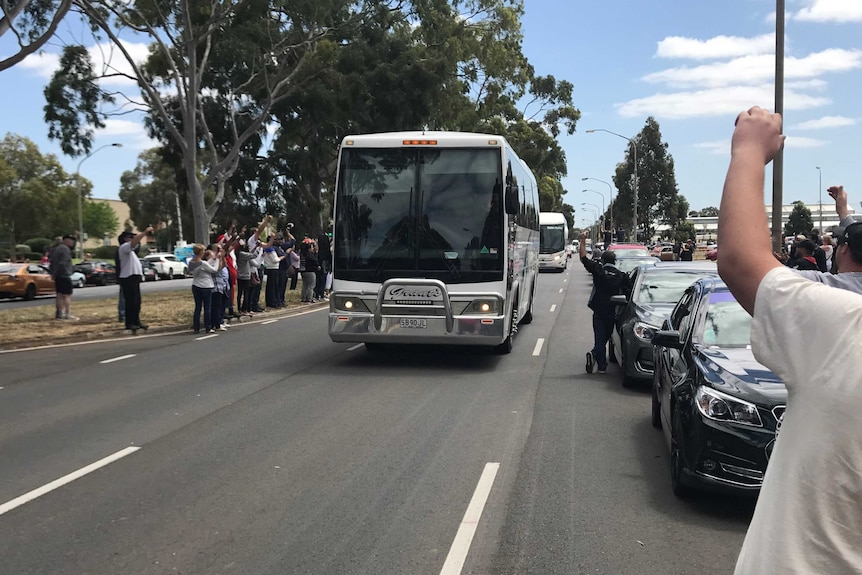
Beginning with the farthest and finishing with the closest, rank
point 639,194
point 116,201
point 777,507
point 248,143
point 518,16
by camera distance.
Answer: point 116,201
point 639,194
point 518,16
point 248,143
point 777,507

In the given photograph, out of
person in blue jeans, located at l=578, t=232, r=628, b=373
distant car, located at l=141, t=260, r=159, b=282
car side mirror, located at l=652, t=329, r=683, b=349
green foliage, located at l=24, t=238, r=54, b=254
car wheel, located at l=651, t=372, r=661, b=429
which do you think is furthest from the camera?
green foliage, located at l=24, t=238, r=54, b=254

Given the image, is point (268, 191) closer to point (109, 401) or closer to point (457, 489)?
point (109, 401)

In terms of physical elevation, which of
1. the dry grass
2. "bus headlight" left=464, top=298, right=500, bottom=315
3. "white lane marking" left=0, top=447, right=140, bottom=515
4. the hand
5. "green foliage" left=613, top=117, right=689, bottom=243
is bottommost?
"white lane marking" left=0, top=447, right=140, bottom=515

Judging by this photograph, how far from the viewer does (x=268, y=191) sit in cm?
3919

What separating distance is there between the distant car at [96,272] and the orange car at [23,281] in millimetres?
12173

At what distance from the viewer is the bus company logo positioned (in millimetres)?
11172

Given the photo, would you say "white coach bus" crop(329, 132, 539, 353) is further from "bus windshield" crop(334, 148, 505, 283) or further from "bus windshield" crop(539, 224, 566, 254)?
"bus windshield" crop(539, 224, 566, 254)

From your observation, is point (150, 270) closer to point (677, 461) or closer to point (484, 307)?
point (484, 307)

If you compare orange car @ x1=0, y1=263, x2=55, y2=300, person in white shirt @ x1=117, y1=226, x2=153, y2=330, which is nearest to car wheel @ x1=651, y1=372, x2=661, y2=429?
person in white shirt @ x1=117, y1=226, x2=153, y2=330

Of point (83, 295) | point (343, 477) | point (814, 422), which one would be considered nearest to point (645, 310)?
point (343, 477)

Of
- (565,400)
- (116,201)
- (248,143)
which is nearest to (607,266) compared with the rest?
(565,400)

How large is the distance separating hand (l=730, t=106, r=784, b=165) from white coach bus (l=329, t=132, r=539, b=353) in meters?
9.35

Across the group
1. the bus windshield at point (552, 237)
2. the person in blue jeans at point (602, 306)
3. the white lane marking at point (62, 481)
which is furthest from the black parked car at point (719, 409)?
the bus windshield at point (552, 237)

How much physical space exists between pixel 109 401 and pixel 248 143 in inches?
1133
